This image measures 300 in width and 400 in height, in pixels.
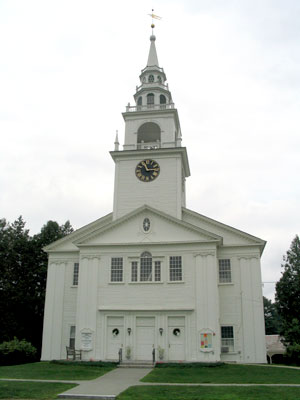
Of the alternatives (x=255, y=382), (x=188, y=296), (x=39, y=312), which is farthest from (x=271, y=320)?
(x=255, y=382)

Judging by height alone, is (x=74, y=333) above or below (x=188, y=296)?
below

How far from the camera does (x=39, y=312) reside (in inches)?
1646

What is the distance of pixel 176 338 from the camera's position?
1038 inches

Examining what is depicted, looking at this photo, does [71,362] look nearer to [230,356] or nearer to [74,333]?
[74,333]

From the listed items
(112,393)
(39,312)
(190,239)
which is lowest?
(112,393)

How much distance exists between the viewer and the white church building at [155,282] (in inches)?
1043

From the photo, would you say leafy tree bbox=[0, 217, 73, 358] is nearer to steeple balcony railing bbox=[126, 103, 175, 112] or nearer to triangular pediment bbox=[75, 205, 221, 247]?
triangular pediment bbox=[75, 205, 221, 247]

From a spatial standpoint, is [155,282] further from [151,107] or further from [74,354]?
[151,107]

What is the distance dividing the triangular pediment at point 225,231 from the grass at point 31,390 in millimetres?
16730

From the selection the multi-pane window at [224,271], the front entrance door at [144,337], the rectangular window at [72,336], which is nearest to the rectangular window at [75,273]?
the rectangular window at [72,336]

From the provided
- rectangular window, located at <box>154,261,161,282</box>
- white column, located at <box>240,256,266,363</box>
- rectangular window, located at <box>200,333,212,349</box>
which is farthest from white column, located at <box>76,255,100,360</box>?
white column, located at <box>240,256,266,363</box>

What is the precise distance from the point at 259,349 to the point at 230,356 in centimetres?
191

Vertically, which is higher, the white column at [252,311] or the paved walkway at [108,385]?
the white column at [252,311]

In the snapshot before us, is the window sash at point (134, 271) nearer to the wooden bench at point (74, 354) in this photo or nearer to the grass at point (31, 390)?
the wooden bench at point (74, 354)
